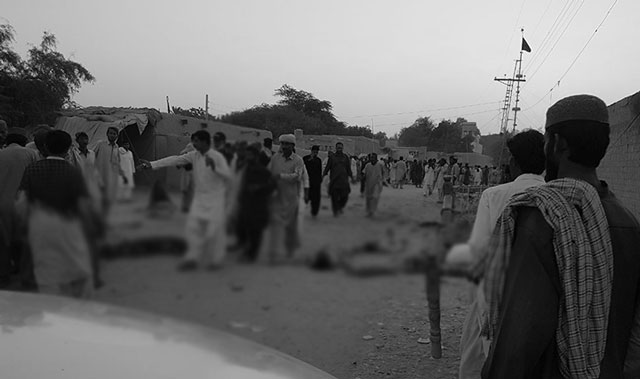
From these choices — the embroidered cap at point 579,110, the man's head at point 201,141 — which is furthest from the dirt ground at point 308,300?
the embroidered cap at point 579,110

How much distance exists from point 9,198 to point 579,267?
4085 millimetres

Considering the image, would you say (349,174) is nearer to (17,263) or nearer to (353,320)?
(353,320)

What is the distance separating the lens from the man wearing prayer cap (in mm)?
1097

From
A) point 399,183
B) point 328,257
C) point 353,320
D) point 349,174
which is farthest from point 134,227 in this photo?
point 399,183

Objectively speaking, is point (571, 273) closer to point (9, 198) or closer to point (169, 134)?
point (169, 134)

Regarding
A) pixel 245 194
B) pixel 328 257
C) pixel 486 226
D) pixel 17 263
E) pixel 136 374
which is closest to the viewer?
pixel 136 374

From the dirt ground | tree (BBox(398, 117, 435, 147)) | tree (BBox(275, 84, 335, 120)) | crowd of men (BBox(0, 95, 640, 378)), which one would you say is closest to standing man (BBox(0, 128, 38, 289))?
crowd of men (BBox(0, 95, 640, 378))

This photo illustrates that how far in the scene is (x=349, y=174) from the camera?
7531 millimetres

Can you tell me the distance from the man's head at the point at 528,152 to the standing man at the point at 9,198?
3.40 meters

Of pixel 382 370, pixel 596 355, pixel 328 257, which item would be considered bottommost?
pixel 382 370

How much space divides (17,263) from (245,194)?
2.21m

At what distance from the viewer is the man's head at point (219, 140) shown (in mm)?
1971

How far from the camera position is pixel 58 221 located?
2717 mm

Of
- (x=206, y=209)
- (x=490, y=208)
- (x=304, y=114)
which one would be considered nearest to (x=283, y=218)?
(x=206, y=209)
